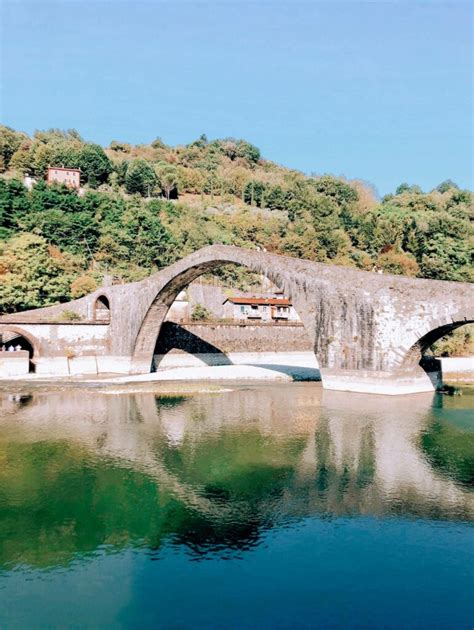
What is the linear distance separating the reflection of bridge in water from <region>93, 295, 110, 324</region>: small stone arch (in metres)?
14.9

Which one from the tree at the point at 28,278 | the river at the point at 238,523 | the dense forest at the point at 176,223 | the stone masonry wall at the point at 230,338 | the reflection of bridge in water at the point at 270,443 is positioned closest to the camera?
the river at the point at 238,523

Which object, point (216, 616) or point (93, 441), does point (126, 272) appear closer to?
point (93, 441)

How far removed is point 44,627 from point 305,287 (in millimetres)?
22651

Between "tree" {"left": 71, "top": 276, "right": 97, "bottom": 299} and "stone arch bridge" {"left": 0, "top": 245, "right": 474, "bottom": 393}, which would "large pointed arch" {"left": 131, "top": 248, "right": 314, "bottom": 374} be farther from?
"tree" {"left": 71, "top": 276, "right": 97, "bottom": 299}

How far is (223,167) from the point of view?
130 m

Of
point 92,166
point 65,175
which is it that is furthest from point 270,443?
point 92,166

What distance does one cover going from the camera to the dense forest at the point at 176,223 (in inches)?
2211

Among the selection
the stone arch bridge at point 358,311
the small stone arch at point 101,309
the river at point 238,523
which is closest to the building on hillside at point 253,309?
the small stone arch at point 101,309

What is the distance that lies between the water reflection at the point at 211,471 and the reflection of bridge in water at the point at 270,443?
6cm

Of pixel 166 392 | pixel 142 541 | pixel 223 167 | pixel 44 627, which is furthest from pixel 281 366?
pixel 223 167

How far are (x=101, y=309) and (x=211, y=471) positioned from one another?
32.3 m

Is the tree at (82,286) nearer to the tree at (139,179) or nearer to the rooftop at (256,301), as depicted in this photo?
the rooftop at (256,301)

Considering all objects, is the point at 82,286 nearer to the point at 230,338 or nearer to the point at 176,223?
the point at 230,338

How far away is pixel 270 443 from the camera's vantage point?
18.3 metres
